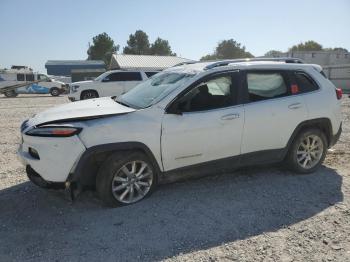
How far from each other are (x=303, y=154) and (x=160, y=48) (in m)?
87.3

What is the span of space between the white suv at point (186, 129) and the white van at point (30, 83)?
79.9 ft

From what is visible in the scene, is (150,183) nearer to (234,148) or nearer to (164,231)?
(164,231)

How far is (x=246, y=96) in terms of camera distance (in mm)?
4859

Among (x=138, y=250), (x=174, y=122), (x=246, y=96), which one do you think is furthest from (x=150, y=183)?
(x=246, y=96)

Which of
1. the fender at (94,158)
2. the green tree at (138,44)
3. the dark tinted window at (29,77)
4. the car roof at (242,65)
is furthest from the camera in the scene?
the green tree at (138,44)

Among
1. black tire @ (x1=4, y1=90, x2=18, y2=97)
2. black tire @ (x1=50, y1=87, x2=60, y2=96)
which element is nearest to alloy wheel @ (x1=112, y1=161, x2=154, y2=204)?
black tire @ (x1=4, y1=90, x2=18, y2=97)

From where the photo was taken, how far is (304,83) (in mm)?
5355

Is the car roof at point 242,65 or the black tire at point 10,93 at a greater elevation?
the car roof at point 242,65

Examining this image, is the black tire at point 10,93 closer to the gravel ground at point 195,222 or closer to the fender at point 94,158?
the gravel ground at point 195,222

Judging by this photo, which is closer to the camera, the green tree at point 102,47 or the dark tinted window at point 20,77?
the dark tinted window at point 20,77

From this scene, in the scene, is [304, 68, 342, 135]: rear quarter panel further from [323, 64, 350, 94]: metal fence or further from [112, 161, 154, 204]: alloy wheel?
[323, 64, 350, 94]: metal fence

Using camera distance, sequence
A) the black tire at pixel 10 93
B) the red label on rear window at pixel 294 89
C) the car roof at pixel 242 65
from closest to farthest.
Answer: the car roof at pixel 242 65 → the red label on rear window at pixel 294 89 → the black tire at pixel 10 93

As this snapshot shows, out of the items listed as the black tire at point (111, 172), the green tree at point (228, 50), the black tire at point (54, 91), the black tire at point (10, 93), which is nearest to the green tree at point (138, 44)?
the green tree at point (228, 50)

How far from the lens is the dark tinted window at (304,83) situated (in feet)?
17.4
